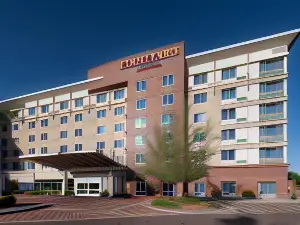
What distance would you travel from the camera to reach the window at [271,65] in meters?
40.5

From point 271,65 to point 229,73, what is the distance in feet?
18.0

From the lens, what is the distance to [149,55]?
48.5 m

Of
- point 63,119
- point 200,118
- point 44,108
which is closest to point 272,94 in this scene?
point 200,118

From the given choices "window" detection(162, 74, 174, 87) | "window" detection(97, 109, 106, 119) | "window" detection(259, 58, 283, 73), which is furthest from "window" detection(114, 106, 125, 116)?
"window" detection(259, 58, 283, 73)

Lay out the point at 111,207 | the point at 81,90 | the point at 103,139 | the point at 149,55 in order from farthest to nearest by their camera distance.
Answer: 1. the point at 81,90
2. the point at 103,139
3. the point at 149,55
4. the point at 111,207

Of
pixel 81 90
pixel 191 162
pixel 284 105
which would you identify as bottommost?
pixel 191 162

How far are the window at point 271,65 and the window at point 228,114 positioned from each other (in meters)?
6.42

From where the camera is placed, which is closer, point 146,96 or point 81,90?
point 146,96

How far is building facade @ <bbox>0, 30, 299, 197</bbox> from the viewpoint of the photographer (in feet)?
132

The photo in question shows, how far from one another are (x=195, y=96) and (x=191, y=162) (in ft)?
49.7

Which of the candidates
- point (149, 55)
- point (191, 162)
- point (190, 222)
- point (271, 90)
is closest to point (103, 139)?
point (149, 55)

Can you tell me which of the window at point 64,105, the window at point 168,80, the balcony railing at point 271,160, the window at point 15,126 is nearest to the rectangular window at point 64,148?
the window at point 64,105

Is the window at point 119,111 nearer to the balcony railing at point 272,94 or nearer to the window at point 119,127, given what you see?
the window at point 119,127

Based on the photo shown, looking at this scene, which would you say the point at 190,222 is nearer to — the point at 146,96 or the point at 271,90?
the point at 271,90
